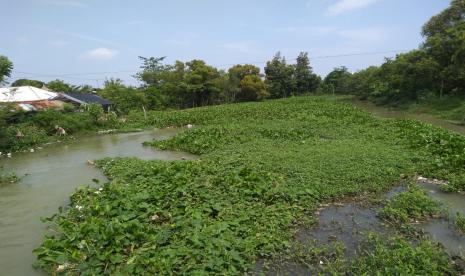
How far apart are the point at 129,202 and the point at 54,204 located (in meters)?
3.09

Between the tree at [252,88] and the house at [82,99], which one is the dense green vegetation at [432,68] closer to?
the tree at [252,88]

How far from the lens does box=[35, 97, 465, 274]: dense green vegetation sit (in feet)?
16.4

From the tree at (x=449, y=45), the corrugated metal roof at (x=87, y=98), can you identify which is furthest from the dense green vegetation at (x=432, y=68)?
the corrugated metal roof at (x=87, y=98)

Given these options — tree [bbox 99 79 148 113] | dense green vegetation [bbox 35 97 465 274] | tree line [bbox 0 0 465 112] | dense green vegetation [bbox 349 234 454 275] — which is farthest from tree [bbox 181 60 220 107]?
dense green vegetation [bbox 349 234 454 275]

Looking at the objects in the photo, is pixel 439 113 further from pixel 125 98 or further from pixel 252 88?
pixel 125 98

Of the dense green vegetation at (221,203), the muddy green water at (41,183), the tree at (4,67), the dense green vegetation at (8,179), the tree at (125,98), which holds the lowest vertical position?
the muddy green water at (41,183)

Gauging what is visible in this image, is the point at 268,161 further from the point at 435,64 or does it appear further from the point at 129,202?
the point at 435,64

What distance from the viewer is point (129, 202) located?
6.86 m

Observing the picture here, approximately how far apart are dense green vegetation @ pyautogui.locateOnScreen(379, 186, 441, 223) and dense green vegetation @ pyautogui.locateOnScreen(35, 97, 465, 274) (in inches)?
42.1

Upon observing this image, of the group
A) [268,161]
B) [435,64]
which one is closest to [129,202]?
[268,161]

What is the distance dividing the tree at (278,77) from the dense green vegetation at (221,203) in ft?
117

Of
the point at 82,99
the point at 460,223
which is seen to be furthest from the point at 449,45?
the point at 82,99

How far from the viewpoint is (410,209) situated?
6590mm

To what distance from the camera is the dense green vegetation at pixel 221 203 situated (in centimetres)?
500
